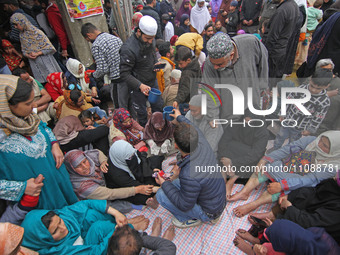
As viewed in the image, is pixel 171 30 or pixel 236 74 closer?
pixel 236 74

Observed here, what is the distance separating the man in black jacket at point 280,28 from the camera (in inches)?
117

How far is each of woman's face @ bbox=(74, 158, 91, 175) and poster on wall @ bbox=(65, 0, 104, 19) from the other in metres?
3.44

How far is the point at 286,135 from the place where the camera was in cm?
270

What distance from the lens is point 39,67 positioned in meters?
3.57

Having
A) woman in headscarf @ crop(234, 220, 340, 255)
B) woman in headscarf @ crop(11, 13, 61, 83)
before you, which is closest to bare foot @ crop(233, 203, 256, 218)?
woman in headscarf @ crop(234, 220, 340, 255)

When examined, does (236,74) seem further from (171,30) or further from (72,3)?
(171,30)

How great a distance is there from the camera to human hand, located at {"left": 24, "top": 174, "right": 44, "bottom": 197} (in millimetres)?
1567

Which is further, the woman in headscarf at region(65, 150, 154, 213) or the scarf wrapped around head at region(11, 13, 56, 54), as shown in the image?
the scarf wrapped around head at region(11, 13, 56, 54)

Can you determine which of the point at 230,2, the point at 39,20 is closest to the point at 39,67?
the point at 39,20

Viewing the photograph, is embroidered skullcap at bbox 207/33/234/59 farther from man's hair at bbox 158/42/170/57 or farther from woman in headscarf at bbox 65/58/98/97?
woman in headscarf at bbox 65/58/98/97

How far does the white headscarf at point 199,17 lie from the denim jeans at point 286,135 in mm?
4255

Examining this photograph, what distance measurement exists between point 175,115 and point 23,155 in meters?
1.54

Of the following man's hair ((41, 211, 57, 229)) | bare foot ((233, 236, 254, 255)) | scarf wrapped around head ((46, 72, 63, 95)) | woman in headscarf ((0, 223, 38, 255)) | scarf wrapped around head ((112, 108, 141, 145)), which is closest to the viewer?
woman in headscarf ((0, 223, 38, 255))

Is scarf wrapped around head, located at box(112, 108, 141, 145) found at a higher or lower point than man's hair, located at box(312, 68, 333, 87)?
lower
